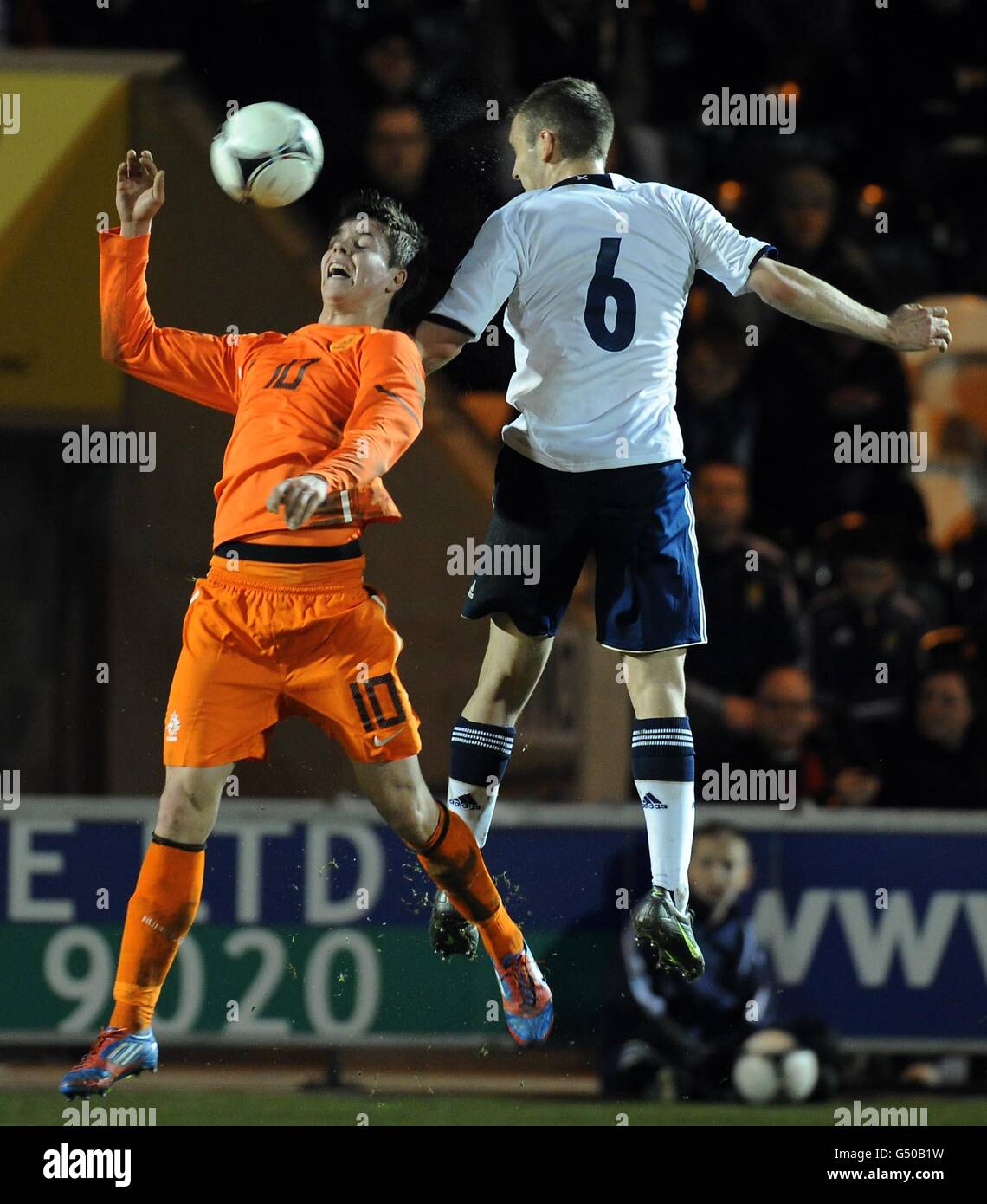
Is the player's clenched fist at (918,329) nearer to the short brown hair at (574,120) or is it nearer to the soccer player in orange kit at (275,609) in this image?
the short brown hair at (574,120)

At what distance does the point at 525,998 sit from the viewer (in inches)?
211

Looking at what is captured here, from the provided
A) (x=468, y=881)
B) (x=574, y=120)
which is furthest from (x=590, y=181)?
(x=468, y=881)

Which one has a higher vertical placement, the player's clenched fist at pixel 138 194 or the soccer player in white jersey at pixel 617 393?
the player's clenched fist at pixel 138 194

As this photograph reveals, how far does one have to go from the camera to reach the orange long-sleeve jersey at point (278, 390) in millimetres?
4859

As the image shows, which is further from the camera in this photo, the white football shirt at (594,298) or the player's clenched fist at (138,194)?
the white football shirt at (594,298)

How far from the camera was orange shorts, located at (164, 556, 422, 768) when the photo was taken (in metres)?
4.84

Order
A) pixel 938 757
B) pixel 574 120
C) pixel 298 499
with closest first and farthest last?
pixel 298 499 → pixel 574 120 → pixel 938 757

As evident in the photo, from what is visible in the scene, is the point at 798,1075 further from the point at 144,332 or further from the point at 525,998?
the point at 144,332

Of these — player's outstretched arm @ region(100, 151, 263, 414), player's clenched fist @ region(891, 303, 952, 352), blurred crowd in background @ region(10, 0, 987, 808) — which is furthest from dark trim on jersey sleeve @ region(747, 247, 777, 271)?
player's outstretched arm @ region(100, 151, 263, 414)

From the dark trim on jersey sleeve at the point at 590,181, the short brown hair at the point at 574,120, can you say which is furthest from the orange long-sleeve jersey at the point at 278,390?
the short brown hair at the point at 574,120

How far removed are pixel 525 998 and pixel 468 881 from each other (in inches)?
17.5

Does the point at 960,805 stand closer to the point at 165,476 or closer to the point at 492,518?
the point at 492,518

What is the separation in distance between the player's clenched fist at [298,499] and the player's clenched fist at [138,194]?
1.14 metres

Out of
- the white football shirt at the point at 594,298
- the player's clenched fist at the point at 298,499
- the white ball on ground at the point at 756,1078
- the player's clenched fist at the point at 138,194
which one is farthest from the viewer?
Result: the white ball on ground at the point at 756,1078
